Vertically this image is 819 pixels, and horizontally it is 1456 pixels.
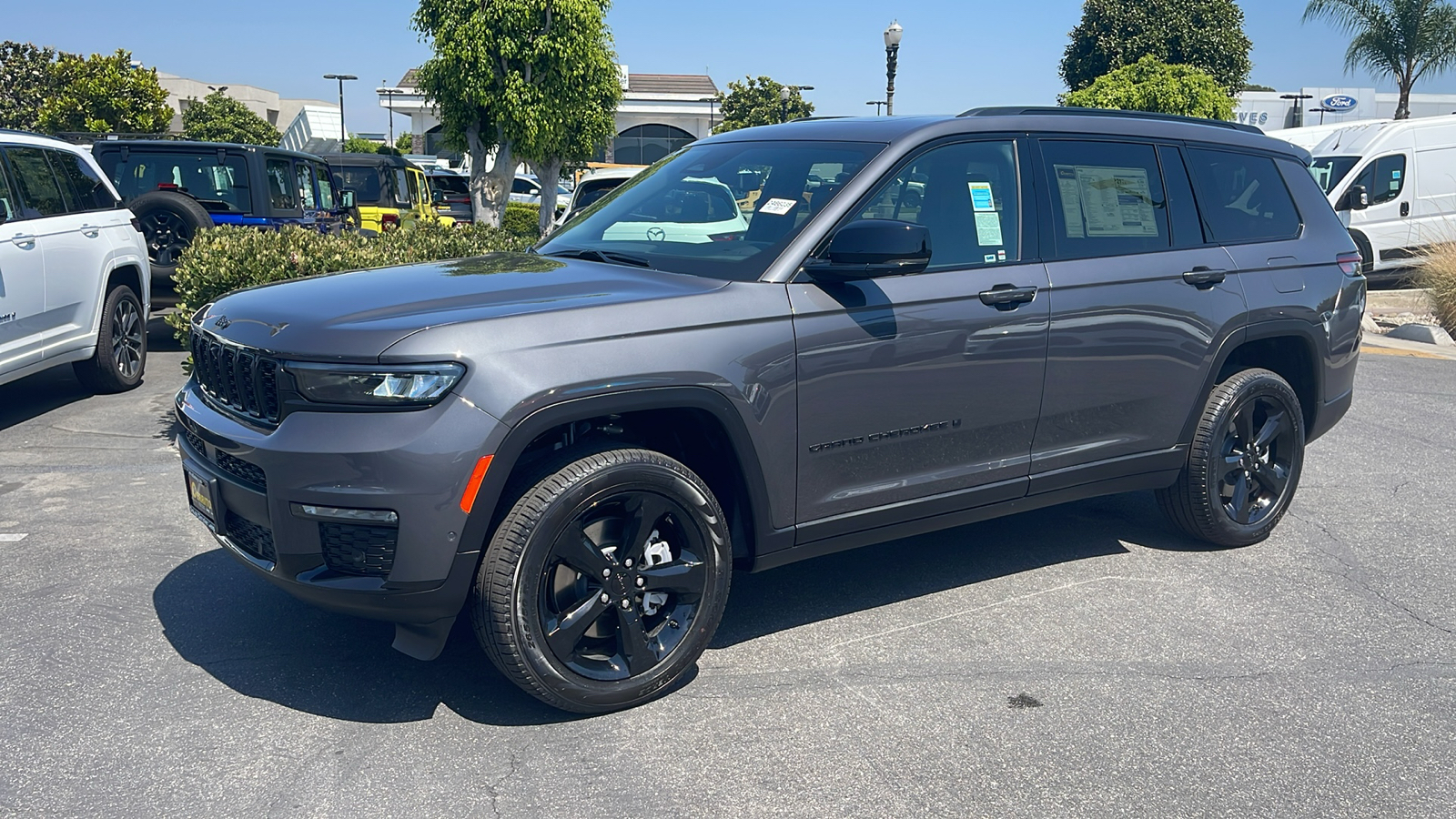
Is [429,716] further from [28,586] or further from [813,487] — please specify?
[28,586]

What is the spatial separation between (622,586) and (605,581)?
0.06m

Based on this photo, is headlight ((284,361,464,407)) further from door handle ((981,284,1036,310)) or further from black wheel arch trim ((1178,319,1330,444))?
black wheel arch trim ((1178,319,1330,444))

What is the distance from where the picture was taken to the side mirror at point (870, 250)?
3.75 metres

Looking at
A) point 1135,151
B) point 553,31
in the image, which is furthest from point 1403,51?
point 1135,151

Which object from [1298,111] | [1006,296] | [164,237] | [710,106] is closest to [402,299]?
[1006,296]

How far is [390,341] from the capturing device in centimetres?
324

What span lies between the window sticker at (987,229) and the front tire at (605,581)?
151cm

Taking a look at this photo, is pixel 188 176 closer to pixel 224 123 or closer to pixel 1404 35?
pixel 1404 35

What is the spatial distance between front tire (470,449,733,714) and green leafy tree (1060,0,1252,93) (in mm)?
46745

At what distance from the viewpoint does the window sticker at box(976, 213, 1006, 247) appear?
4402 millimetres

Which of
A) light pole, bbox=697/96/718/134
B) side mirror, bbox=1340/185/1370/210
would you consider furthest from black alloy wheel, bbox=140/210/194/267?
light pole, bbox=697/96/718/134

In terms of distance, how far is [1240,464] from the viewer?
5379mm

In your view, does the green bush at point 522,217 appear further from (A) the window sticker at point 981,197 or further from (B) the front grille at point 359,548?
(B) the front grille at point 359,548

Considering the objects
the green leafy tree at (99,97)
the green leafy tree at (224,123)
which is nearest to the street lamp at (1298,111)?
the green leafy tree at (224,123)
